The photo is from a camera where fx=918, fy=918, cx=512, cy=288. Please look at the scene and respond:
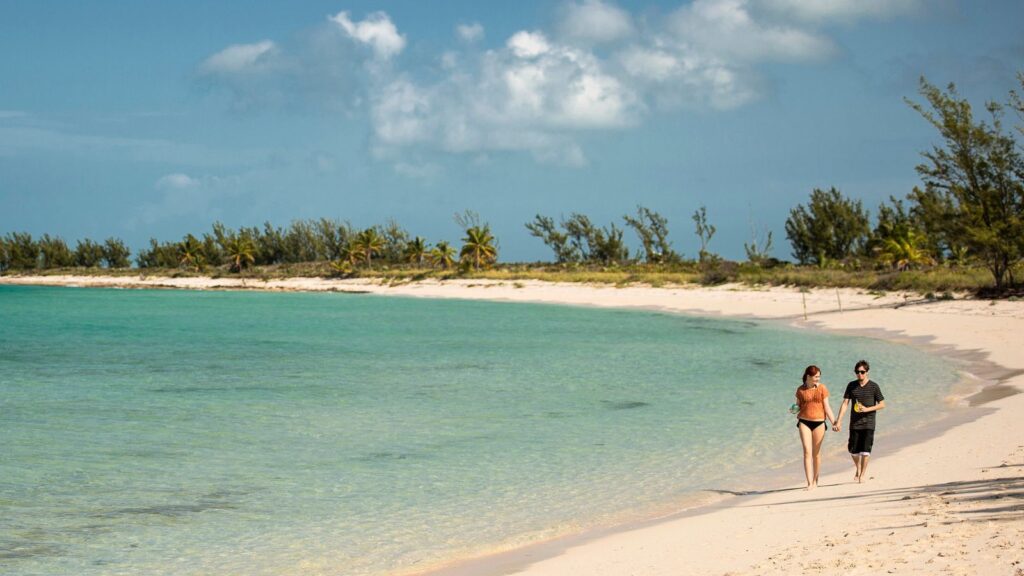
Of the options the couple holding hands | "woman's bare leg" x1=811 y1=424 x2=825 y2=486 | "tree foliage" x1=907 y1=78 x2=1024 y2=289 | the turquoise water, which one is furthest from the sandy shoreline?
"tree foliage" x1=907 y1=78 x2=1024 y2=289

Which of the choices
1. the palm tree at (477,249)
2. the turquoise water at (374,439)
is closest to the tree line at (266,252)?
the palm tree at (477,249)

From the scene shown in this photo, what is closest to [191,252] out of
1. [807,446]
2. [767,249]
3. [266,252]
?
[266,252]

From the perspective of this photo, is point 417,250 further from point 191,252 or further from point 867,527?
point 867,527

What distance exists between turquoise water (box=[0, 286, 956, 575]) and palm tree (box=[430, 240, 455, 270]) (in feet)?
196

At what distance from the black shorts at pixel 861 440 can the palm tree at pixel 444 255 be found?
85.5m

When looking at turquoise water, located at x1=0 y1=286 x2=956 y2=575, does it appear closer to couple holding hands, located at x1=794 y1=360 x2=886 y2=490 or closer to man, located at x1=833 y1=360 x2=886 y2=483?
couple holding hands, located at x1=794 y1=360 x2=886 y2=490

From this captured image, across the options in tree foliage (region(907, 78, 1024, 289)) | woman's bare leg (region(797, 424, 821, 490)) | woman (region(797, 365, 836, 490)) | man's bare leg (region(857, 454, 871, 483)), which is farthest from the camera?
tree foliage (region(907, 78, 1024, 289))

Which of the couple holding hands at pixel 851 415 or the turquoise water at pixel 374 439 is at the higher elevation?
the couple holding hands at pixel 851 415

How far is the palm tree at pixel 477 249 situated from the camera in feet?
300

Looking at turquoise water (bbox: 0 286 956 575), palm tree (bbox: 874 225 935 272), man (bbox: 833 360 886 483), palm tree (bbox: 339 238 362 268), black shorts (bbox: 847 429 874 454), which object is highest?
palm tree (bbox: 339 238 362 268)

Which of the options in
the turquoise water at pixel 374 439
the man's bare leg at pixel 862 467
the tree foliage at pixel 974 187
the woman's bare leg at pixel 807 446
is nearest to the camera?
the turquoise water at pixel 374 439

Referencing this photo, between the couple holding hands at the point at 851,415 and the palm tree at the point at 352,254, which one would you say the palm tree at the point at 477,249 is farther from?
the couple holding hands at the point at 851,415

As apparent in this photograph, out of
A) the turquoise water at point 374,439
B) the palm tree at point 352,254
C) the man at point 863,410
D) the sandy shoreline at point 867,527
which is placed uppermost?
the palm tree at point 352,254

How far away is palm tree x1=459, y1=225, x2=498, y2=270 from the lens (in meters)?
91.4
